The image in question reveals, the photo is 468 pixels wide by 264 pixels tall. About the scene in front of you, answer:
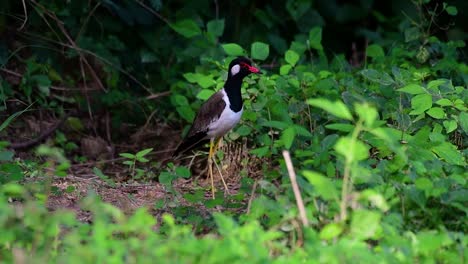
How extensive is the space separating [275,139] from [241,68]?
1.84 ft

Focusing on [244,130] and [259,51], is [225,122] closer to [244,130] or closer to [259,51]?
[244,130]

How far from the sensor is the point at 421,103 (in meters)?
6.23

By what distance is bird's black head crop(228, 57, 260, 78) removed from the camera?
7.07 metres

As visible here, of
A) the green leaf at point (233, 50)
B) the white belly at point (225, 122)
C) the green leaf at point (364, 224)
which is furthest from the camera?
the green leaf at point (233, 50)

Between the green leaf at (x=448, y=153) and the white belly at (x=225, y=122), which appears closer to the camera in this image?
the green leaf at (x=448, y=153)

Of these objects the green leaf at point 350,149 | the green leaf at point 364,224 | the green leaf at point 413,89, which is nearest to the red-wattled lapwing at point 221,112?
the green leaf at point 413,89

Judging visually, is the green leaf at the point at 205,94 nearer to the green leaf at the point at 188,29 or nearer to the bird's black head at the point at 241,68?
the bird's black head at the point at 241,68

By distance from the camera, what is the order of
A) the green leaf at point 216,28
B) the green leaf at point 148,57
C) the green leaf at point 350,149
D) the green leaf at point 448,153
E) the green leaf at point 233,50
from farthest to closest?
1. the green leaf at point 148,57
2. the green leaf at point 216,28
3. the green leaf at point 233,50
4. the green leaf at point 448,153
5. the green leaf at point 350,149

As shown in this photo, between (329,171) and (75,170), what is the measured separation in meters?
2.95

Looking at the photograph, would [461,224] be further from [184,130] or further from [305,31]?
[305,31]

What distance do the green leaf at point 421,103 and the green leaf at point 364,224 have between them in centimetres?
202

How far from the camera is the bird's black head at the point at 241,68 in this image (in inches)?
278

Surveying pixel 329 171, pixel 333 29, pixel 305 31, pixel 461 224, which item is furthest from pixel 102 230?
pixel 333 29

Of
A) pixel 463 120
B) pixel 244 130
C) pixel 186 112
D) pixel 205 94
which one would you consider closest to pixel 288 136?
pixel 463 120
